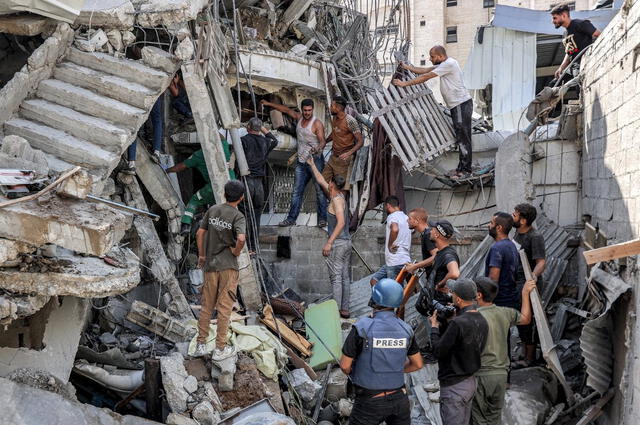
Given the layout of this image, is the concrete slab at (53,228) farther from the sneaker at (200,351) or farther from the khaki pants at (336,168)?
the khaki pants at (336,168)

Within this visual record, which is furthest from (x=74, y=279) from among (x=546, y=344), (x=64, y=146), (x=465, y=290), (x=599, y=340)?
(x=599, y=340)

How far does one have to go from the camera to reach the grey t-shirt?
6.21 m

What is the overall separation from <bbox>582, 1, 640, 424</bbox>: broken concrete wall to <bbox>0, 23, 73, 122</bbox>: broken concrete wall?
577cm

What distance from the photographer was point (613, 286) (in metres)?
5.71

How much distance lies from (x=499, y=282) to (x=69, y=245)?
14.3ft

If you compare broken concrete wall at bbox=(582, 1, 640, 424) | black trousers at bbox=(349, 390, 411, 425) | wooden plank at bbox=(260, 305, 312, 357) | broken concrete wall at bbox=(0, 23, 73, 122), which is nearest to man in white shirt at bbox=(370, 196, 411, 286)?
wooden plank at bbox=(260, 305, 312, 357)

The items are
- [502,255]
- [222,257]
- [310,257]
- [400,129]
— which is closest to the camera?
[222,257]

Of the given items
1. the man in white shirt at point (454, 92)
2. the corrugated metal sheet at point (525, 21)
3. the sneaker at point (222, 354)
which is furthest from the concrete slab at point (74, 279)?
the corrugated metal sheet at point (525, 21)

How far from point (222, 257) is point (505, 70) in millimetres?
10425

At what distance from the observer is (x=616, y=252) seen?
488 centimetres

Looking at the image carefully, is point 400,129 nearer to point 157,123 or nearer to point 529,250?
point 529,250

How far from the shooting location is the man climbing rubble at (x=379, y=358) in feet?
15.7

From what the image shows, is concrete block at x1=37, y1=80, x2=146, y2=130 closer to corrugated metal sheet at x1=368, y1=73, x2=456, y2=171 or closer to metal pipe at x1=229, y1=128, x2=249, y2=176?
metal pipe at x1=229, y1=128, x2=249, y2=176

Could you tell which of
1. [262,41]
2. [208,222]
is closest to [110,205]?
[208,222]
